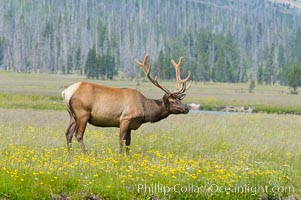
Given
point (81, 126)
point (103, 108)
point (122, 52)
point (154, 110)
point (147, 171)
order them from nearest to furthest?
point (147, 171)
point (81, 126)
point (103, 108)
point (154, 110)
point (122, 52)

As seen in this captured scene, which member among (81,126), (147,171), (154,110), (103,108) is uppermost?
(103,108)

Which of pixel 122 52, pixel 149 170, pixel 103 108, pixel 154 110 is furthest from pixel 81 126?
pixel 122 52

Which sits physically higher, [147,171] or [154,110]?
[154,110]

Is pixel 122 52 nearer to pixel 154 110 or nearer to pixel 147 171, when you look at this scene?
pixel 154 110

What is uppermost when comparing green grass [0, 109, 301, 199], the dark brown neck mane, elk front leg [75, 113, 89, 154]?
the dark brown neck mane

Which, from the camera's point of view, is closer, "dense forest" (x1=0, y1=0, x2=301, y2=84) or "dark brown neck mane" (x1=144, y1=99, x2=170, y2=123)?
"dark brown neck mane" (x1=144, y1=99, x2=170, y2=123)

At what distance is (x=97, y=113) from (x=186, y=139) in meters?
4.74

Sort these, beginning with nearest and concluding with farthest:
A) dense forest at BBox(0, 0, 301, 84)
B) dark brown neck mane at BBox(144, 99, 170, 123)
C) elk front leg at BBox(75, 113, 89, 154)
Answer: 1. elk front leg at BBox(75, 113, 89, 154)
2. dark brown neck mane at BBox(144, 99, 170, 123)
3. dense forest at BBox(0, 0, 301, 84)

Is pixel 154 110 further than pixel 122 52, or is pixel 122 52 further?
pixel 122 52

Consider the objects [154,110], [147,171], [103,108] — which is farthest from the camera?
[154,110]

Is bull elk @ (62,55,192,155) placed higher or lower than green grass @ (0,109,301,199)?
higher

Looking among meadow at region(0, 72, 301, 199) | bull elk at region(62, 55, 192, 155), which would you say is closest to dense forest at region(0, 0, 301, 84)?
meadow at region(0, 72, 301, 199)

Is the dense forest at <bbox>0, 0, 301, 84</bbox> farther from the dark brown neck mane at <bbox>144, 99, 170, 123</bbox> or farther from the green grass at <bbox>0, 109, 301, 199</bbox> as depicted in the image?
the dark brown neck mane at <bbox>144, 99, 170, 123</bbox>

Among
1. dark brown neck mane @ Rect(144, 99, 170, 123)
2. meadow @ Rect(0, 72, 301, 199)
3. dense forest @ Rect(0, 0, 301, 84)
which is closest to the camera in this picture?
meadow @ Rect(0, 72, 301, 199)
